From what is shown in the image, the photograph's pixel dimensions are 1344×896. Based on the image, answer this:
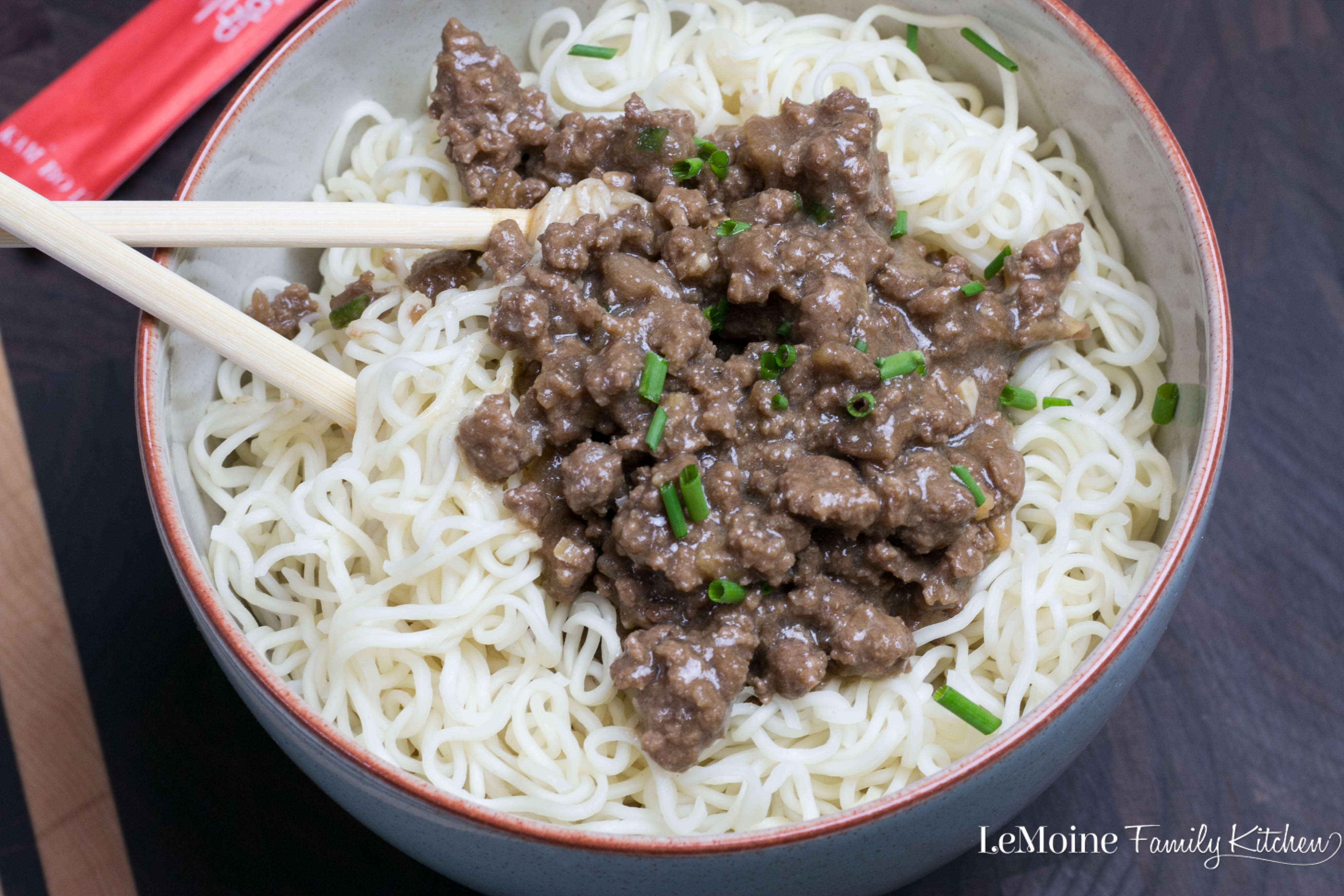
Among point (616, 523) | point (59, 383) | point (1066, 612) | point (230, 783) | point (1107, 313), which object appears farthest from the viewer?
point (59, 383)

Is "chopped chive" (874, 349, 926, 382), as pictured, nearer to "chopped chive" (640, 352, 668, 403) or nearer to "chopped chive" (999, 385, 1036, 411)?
"chopped chive" (999, 385, 1036, 411)

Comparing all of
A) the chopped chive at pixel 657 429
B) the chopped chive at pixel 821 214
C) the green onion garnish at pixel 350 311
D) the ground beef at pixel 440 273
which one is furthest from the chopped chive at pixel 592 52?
the chopped chive at pixel 657 429

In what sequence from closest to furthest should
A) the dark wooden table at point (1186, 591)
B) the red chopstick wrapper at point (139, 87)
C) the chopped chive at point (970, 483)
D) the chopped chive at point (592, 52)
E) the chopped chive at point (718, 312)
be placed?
the chopped chive at point (970, 483), the chopped chive at point (718, 312), the chopped chive at point (592, 52), the dark wooden table at point (1186, 591), the red chopstick wrapper at point (139, 87)

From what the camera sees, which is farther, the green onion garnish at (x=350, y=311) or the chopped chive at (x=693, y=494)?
the green onion garnish at (x=350, y=311)

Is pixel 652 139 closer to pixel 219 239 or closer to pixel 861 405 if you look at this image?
pixel 861 405

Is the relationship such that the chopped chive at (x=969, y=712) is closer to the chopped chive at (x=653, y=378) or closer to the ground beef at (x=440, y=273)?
the chopped chive at (x=653, y=378)

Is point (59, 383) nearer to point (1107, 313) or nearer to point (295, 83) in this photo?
point (295, 83)

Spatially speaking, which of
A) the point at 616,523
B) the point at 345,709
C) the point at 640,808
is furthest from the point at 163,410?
the point at 640,808
